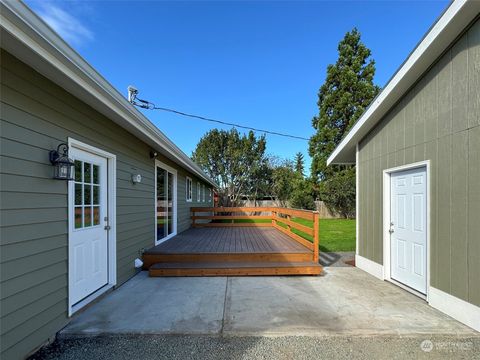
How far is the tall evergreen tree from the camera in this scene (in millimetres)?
18938

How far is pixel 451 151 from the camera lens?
3.29 metres

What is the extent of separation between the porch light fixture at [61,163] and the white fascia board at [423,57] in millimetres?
4536

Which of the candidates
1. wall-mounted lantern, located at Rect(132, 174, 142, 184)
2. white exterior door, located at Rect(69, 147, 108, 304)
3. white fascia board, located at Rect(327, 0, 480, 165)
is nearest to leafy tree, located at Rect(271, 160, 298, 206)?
white fascia board, located at Rect(327, 0, 480, 165)

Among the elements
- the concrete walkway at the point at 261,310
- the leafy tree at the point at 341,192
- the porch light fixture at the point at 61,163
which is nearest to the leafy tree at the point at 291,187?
the leafy tree at the point at 341,192

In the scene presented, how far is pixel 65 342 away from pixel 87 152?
219 cm

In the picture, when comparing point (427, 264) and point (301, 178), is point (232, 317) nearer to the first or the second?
point (427, 264)

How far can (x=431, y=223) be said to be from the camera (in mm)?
3609

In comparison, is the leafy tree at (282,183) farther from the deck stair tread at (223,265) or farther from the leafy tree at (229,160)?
the deck stair tread at (223,265)

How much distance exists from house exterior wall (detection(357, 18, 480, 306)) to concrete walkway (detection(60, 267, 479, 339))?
621 mm

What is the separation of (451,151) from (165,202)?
6070 mm

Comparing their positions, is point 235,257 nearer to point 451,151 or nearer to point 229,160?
point 451,151

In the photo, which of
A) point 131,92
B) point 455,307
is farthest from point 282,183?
point 455,307

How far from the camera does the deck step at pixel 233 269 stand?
4.77m

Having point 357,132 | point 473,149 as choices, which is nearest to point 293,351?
point 473,149
